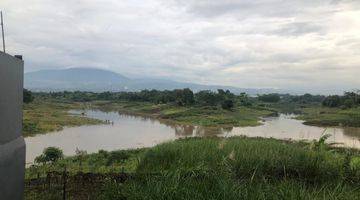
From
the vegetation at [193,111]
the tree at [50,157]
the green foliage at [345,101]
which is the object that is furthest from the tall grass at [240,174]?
the green foliage at [345,101]

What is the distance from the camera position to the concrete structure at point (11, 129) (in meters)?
5.79

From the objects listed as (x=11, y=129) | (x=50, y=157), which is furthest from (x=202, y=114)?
(x=11, y=129)

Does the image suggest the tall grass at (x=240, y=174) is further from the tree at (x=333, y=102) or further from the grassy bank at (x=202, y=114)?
the tree at (x=333, y=102)

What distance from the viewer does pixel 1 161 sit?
5754 millimetres

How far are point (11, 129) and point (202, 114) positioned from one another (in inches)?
2587

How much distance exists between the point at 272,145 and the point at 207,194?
5046 mm

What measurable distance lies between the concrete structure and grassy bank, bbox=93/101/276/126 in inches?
2047

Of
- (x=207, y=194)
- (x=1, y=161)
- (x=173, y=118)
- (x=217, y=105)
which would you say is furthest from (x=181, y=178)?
(x=217, y=105)

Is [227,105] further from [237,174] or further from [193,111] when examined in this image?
[237,174]

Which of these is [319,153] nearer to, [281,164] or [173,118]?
[281,164]

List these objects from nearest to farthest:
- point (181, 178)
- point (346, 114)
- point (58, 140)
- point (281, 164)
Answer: point (181, 178) < point (281, 164) < point (58, 140) < point (346, 114)

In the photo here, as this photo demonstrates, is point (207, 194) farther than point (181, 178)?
No

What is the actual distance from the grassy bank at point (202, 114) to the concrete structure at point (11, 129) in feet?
171

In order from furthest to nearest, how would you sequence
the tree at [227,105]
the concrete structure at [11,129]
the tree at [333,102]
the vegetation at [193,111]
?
the tree at [333,102] → the tree at [227,105] → the vegetation at [193,111] → the concrete structure at [11,129]
